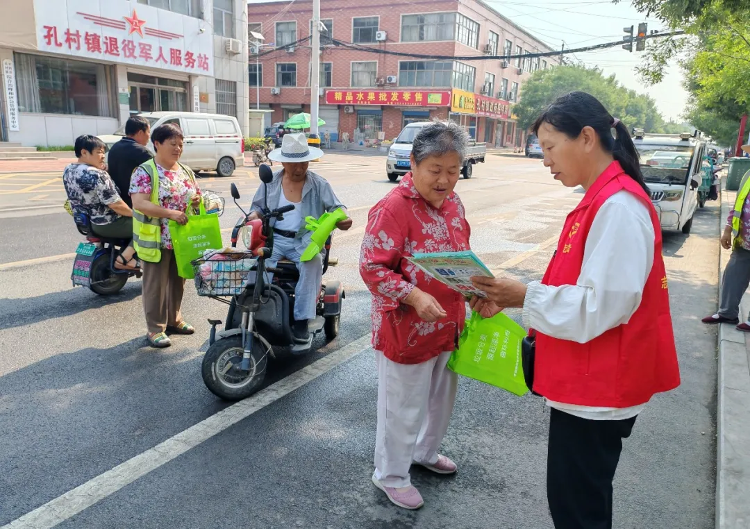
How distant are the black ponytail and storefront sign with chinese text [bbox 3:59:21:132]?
21719 mm

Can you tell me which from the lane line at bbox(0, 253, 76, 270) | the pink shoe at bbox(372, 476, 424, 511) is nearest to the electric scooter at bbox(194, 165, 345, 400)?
the pink shoe at bbox(372, 476, 424, 511)

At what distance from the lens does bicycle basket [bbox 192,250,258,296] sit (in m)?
Answer: 3.62

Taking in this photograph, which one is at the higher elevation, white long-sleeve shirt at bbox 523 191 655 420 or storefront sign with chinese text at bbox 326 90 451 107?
storefront sign with chinese text at bbox 326 90 451 107

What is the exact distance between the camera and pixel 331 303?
4.61 metres

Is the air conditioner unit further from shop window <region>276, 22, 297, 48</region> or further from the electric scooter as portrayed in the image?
the electric scooter

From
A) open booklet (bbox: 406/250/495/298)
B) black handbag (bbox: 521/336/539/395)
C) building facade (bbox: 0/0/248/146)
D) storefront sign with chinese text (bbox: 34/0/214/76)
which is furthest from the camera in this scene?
storefront sign with chinese text (bbox: 34/0/214/76)

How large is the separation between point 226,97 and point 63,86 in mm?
9067

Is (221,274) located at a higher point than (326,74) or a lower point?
lower

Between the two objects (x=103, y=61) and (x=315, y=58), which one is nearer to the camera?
(x=103, y=61)

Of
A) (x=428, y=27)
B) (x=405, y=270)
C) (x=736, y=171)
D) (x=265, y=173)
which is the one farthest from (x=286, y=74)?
(x=405, y=270)

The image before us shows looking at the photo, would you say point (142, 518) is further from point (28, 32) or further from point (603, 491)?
point (28, 32)

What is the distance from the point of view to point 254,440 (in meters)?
3.34

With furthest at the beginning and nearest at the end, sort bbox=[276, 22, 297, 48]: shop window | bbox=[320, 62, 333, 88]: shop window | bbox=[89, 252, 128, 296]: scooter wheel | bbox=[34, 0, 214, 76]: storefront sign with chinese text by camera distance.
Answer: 1. bbox=[276, 22, 297, 48]: shop window
2. bbox=[320, 62, 333, 88]: shop window
3. bbox=[34, 0, 214, 76]: storefront sign with chinese text
4. bbox=[89, 252, 128, 296]: scooter wheel

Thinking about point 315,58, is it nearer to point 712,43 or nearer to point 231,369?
point 712,43
